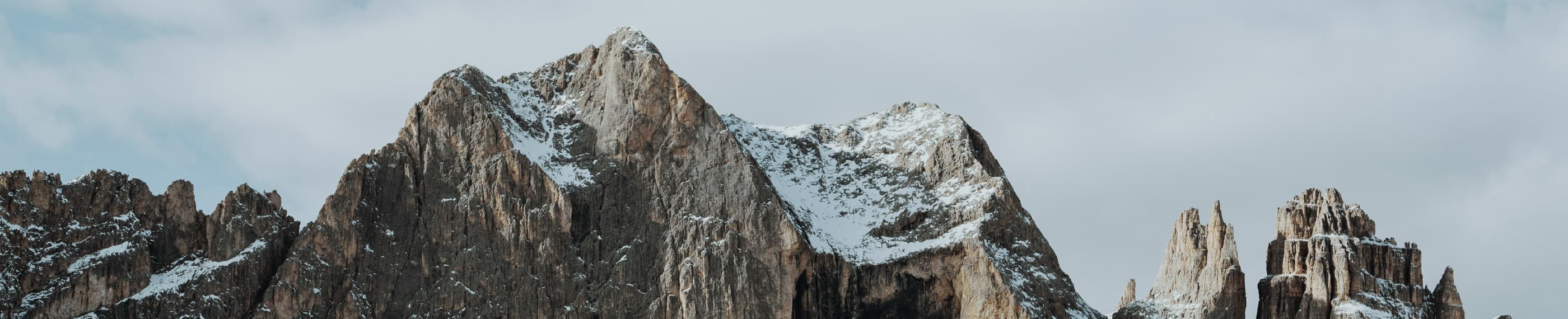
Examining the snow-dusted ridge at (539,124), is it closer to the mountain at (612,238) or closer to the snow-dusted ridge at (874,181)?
the mountain at (612,238)

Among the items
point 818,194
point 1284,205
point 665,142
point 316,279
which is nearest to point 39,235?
point 316,279

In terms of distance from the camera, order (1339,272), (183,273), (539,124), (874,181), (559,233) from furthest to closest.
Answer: (874,181), (539,124), (1339,272), (559,233), (183,273)

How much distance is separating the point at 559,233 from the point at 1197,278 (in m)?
41.9

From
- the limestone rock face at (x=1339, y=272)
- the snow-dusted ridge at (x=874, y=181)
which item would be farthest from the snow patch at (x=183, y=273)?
the limestone rock face at (x=1339, y=272)

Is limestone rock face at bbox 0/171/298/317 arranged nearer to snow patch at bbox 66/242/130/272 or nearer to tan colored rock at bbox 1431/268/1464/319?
snow patch at bbox 66/242/130/272

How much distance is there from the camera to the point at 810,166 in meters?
157

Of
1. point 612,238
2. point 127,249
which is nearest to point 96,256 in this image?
point 127,249

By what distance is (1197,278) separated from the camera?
153 meters

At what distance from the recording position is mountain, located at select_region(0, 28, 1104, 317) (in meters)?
Answer: 138

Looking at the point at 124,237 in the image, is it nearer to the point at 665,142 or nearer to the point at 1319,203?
the point at 665,142

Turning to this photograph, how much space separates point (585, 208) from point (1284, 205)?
150 ft

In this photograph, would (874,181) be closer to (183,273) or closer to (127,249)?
(183,273)

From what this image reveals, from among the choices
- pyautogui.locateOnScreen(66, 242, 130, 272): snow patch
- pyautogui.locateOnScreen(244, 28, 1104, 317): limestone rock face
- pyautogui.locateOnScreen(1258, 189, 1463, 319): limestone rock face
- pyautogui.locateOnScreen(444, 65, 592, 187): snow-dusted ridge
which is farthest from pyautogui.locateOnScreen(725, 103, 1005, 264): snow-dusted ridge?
pyautogui.locateOnScreen(66, 242, 130, 272): snow patch

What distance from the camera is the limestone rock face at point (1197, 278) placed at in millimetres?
150250
